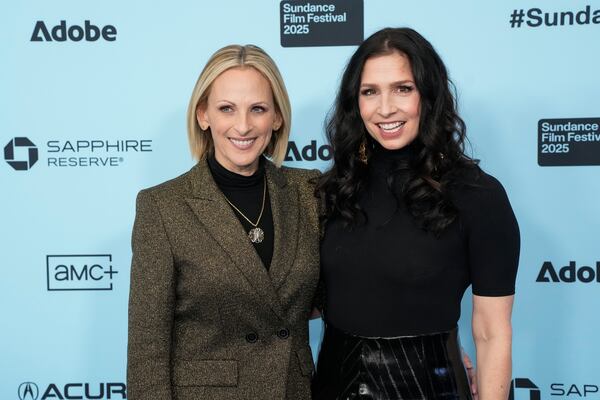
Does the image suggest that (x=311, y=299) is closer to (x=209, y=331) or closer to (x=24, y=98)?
(x=209, y=331)

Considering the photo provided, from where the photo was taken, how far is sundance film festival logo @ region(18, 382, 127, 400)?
242 centimetres

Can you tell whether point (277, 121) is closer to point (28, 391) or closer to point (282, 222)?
point (282, 222)

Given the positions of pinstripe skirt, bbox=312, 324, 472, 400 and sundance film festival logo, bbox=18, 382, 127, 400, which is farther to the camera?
sundance film festival logo, bbox=18, 382, 127, 400

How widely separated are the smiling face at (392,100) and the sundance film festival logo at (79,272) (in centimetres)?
130

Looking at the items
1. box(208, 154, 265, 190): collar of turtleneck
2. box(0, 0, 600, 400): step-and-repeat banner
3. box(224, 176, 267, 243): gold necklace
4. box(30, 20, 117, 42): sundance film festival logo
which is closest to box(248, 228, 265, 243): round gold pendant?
box(224, 176, 267, 243): gold necklace

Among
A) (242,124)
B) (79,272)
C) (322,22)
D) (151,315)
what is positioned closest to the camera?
(151,315)

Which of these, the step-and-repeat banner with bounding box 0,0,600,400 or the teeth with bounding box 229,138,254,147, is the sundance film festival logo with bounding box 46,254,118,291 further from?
the teeth with bounding box 229,138,254,147

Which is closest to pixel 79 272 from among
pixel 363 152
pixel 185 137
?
pixel 185 137

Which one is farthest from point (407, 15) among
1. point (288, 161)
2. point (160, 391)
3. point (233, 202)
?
point (160, 391)

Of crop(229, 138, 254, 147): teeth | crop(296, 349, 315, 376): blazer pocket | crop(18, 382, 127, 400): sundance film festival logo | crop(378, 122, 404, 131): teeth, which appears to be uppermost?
crop(378, 122, 404, 131): teeth

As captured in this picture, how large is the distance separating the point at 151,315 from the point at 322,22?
129 centimetres

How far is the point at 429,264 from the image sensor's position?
1479 millimetres

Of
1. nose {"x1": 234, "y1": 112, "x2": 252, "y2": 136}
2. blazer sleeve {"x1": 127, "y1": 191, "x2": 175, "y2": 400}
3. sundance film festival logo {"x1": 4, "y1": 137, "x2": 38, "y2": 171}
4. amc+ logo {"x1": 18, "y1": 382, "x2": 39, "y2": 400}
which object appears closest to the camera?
blazer sleeve {"x1": 127, "y1": 191, "x2": 175, "y2": 400}

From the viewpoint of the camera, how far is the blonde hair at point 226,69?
1531 millimetres
